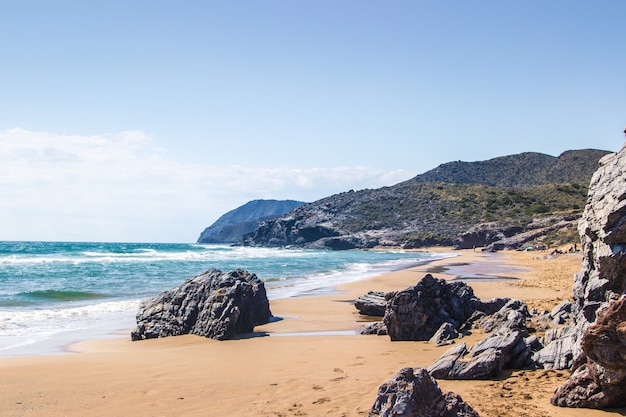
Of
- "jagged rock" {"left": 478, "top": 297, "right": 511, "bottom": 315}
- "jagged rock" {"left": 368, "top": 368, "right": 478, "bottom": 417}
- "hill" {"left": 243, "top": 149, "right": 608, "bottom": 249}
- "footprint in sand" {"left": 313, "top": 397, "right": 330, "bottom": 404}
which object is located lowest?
"footprint in sand" {"left": 313, "top": 397, "right": 330, "bottom": 404}

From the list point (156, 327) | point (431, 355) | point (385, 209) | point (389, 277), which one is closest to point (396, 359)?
point (431, 355)

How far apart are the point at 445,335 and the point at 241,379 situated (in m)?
5.09

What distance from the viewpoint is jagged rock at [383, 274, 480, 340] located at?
12250mm

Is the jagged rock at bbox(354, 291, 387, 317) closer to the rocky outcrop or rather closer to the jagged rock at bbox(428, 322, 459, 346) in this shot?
the jagged rock at bbox(428, 322, 459, 346)

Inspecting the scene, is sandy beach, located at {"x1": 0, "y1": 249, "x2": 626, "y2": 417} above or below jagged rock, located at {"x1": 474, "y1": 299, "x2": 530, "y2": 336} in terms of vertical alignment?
below

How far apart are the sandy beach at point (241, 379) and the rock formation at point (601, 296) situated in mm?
272

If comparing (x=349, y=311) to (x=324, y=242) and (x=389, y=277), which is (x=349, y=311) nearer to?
(x=389, y=277)

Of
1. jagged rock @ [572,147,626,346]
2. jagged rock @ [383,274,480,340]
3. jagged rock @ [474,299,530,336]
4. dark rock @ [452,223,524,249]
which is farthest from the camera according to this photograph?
dark rock @ [452,223,524,249]

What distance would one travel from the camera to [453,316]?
1330cm

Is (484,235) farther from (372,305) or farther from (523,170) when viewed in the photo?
(523,170)

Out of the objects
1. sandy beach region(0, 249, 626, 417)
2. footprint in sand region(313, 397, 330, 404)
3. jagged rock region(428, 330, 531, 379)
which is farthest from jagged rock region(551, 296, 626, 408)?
footprint in sand region(313, 397, 330, 404)

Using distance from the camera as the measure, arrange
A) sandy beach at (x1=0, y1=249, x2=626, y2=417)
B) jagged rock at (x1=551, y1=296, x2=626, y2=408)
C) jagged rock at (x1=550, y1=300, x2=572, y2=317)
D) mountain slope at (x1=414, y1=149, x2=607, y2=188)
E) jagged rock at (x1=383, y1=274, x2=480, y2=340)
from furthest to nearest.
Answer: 1. mountain slope at (x1=414, y1=149, x2=607, y2=188)
2. jagged rock at (x1=383, y1=274, x2=480, y2=340)
3. jagged rock at (x1=550, y1=300, x2=572, y2=317)
4. sandy beach at (x1=0, y1=249, x2=626, y2=417)
5. jagged rock at (x1=551, y1=296, x2=626, y2=408)

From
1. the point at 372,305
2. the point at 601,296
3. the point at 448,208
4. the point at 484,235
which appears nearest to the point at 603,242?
the point at 601,296

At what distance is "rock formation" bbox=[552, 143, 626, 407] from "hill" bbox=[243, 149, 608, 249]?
221 feet
